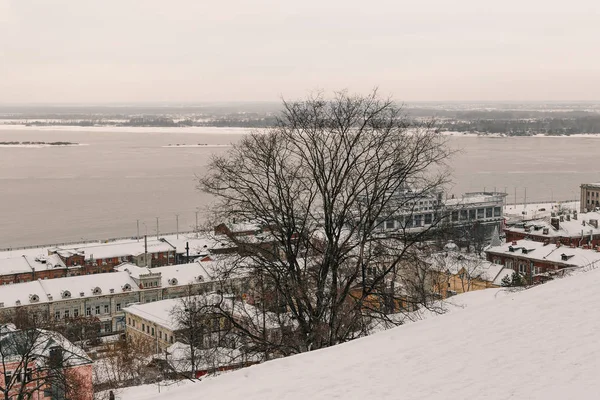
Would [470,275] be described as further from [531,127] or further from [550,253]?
[531,127]

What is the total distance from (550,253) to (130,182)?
33.8m

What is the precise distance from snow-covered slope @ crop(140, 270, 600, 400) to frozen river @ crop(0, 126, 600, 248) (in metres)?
12.4

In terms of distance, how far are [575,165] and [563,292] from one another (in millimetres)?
62555

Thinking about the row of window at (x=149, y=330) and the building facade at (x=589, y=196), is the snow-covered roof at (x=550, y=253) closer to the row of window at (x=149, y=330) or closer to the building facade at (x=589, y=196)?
the row of window at (x=149, y=330)

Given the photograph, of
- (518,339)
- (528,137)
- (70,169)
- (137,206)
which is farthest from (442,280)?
(528,137)

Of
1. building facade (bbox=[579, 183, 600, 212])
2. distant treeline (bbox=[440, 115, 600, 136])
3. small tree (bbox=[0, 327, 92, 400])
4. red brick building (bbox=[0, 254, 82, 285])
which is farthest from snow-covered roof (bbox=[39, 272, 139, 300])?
distant treeline (bbox=[440, 115, 600, 136])

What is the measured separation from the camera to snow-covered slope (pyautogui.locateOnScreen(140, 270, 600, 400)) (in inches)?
176

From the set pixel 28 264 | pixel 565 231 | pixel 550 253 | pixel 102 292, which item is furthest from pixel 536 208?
pixel 28 264

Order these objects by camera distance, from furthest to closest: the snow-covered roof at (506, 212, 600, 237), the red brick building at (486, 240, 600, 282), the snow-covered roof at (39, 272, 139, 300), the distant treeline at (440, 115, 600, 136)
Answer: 1. the distant treeline at (440, 115, 600, 136)
2. the snow-covered roof at (506, 212, 600, 237)
3. the snow-covered roof at (39, 272, 139, 300)
4. the red brick building at (486, 240, 600, 282)

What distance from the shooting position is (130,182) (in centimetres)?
5181

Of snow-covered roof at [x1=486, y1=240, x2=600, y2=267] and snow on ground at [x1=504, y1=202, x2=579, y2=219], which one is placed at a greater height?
snow-covered roof at [x1=486, y1=240, x2=600, y2=267]

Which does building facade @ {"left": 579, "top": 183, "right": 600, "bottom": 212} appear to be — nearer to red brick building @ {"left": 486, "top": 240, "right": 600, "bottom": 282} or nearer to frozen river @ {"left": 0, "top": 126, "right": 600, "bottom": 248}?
frozen river @ {"left": 0, "top": 126, "right": 600, "bottom": 248}

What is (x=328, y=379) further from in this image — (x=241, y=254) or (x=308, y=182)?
(x=308, y=182)

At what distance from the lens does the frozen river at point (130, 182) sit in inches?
1441
